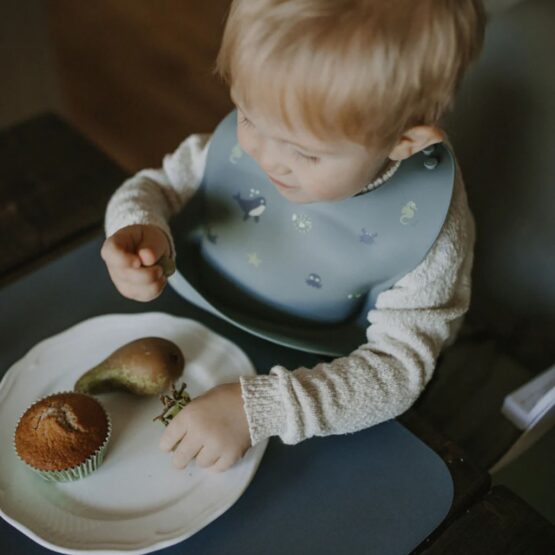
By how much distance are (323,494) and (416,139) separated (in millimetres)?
373

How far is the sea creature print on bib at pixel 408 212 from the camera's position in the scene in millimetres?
797

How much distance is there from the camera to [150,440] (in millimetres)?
757

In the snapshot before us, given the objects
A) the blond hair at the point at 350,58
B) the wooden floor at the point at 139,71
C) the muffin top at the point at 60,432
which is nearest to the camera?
the blond hair at the point at 350,58

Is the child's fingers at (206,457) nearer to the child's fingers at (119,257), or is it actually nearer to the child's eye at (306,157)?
the child's fingers at (119,257)

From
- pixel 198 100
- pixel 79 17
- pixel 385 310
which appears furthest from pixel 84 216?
pixel 79 17

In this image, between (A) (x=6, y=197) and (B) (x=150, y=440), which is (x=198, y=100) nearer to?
(A) (x=6, y=197)

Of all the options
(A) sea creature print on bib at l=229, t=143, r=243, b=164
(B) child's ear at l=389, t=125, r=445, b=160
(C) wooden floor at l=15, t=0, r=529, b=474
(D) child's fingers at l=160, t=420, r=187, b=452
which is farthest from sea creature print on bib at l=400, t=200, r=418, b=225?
(C) wooden floor at l=15, t=0, r=529, b=474

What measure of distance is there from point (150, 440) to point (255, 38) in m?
0.42

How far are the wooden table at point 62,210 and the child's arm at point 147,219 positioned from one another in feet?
0.60

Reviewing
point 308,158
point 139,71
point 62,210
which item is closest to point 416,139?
point 308,158

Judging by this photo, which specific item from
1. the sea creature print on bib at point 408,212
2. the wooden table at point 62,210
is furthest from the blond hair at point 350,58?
the wooden table at point 62,210

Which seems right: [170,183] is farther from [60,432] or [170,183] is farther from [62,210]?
[60,432]

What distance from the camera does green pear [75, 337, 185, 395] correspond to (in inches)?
30.1

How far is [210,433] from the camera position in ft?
2.32
